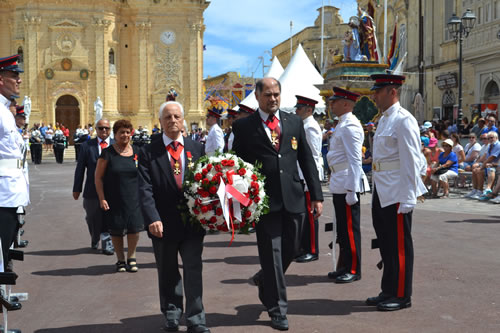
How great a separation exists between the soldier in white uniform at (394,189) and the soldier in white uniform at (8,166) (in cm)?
348

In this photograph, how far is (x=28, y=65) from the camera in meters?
50.5

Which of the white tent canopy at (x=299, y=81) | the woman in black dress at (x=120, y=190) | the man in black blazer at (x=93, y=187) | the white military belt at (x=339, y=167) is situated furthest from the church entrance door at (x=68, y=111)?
the white military belt at (x=339, y=167)

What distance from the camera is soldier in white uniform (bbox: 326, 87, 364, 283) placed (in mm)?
7047

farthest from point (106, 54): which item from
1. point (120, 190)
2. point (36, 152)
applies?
point (120, 190)

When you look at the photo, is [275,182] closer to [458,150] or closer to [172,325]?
[172,325]

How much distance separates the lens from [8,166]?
5223 mm

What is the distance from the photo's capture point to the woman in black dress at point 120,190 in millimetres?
7988

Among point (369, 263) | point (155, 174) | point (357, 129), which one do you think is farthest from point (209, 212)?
point (369, 263)

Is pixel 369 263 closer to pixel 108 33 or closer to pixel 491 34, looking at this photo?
pixel 491 34

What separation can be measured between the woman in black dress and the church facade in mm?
44564

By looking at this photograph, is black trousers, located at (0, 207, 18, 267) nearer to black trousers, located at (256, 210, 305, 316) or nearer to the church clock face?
black trousers, located at (256, 210, 305, 316)

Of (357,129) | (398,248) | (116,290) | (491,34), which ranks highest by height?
(491,34)

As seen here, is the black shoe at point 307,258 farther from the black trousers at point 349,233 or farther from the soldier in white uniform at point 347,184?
the black trousers at point 349,233

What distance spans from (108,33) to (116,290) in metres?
48.0
